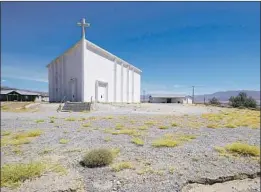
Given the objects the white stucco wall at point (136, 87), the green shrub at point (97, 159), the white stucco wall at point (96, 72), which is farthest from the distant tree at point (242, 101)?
the green shrub at point (97, 159)

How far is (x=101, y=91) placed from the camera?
33094mm

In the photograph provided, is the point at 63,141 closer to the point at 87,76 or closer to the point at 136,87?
the point at 87,76

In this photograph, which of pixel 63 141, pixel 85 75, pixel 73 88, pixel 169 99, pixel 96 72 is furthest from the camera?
pixel 169 99

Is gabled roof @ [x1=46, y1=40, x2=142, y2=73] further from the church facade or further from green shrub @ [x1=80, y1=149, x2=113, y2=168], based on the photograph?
green shrub @ [x1=80, y1=149, x2=113, y2=168]

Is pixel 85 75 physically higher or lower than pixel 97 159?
higher

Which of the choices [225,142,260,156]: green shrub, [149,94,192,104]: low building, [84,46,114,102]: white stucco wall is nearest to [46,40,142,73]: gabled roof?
[84,46,114,102]: white stucco wall

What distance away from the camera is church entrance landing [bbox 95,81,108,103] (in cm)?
3200

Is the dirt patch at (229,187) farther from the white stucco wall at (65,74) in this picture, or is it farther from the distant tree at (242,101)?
the distant tree at (242,101)

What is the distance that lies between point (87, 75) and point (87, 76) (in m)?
0.13

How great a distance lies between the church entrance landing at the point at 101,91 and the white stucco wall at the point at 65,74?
106 inches

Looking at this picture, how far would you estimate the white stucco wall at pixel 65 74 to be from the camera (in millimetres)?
30609

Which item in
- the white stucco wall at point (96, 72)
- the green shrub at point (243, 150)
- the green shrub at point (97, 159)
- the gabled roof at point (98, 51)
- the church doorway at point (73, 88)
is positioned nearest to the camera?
the green shrub at point (97, 159)

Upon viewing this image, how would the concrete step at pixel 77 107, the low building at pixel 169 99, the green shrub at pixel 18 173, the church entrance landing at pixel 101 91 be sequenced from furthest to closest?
the low building at pixel 169 99, the church entrance landing at pixel 101 91, the concrete step at pixel 77 107, the green shrub at pixel 18 173

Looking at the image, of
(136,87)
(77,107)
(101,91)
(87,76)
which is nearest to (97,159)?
(77,107)
